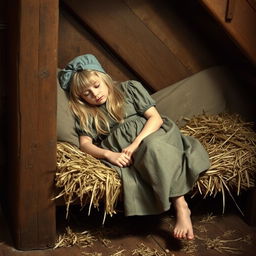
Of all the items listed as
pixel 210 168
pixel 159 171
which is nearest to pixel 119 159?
pixel 159 171

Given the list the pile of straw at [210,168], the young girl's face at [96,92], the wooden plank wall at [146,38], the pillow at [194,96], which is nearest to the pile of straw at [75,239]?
the pile of straw at [210,168]

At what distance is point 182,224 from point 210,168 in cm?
29

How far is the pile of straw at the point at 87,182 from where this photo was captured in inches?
88.5

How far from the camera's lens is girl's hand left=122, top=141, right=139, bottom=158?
241 centimetres

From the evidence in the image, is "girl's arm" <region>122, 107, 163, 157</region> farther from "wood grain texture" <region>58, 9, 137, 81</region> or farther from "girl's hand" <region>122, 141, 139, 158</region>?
"wood grain texture" <region>58, 9, 137, 81</region>

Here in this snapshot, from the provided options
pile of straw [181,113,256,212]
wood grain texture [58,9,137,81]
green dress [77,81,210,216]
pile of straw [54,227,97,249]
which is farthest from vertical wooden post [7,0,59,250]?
pile of straw [181,113,256,212]

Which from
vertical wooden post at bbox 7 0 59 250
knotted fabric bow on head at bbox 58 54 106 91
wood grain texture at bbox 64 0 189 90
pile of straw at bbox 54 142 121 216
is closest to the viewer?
vertical wooden post at bbox 7 0 59 250

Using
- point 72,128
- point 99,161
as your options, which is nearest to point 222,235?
point 99,161

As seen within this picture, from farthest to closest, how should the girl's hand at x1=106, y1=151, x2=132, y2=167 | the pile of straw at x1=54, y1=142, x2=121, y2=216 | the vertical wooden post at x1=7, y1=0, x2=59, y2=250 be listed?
the girl's hand at x1=106, y1=151, x2=132, y2=167 → the pile of straw at x1=54, y1=142, x2=121, y2=216 → the vertical wooden post at x1=7, y1=0, x2=59, y2=250

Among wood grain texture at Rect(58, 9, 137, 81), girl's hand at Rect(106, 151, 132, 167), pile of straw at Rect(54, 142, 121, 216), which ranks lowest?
pile of straw at Rect(54, 142, 121, 216)

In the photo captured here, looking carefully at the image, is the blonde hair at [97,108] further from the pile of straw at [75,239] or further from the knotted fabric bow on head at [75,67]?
the pile of straw at [75,239]

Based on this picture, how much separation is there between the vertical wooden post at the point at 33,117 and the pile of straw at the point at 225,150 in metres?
0.69

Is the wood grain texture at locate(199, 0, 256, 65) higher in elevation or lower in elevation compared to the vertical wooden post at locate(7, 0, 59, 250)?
higher

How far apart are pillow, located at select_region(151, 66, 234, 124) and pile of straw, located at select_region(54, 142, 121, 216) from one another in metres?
0.74
